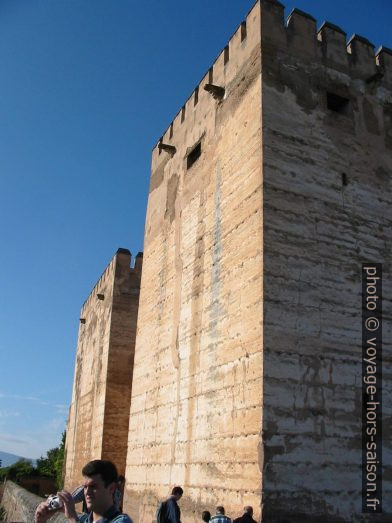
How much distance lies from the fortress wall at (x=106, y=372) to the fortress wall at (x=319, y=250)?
30.5 feet

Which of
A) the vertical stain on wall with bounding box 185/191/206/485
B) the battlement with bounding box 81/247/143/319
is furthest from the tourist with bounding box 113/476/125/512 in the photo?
the battlement with bounding box 81/247/143/319

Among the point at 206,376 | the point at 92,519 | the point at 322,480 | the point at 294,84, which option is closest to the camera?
the point at 92,519

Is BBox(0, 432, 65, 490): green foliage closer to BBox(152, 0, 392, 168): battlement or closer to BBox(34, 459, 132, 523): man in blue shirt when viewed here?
BBox(152, 0, 392, 168): battlement

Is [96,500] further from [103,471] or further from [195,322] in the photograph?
[195,322]

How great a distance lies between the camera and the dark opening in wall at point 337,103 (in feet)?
33.4

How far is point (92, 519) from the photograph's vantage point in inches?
111

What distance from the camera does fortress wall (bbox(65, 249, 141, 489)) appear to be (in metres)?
16.2

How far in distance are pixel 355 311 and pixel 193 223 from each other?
147 inches

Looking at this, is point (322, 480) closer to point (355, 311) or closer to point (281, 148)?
point (355, 311)

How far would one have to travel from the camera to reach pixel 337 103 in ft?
33.9

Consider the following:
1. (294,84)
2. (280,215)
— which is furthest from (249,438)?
(294,84)

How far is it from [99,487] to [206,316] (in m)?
6.92

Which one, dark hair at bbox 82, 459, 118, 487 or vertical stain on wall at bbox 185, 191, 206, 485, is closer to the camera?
dark hair at bbox 82, 459, 118, 487

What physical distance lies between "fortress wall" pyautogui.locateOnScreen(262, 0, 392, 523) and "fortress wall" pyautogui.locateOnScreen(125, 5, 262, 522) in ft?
0.91
